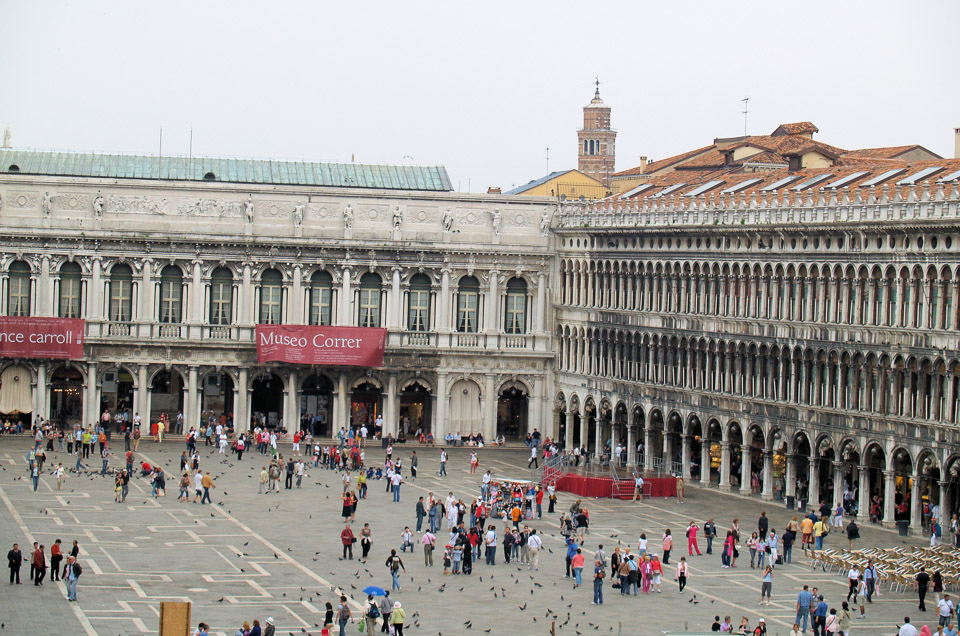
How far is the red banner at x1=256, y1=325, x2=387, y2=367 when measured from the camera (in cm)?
10475

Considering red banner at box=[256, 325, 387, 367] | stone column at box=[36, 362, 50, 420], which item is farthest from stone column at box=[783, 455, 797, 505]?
stone column at box=[36, 362, 50, 420]

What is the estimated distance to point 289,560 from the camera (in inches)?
2495

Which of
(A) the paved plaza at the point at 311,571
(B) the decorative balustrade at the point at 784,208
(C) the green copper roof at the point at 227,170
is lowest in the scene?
(A) the paved plaza at the point at 311,571

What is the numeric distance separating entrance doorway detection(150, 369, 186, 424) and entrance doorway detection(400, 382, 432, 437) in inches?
545

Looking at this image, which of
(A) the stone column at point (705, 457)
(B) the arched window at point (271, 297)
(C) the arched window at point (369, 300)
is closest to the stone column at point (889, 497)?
(A) the stone column at point (705, 457)

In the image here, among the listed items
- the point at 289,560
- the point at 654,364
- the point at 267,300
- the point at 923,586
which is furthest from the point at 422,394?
the point at 923,586

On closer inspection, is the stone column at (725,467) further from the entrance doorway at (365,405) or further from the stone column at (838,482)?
the entrance doorway at (365,405)

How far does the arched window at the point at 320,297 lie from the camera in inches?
4208

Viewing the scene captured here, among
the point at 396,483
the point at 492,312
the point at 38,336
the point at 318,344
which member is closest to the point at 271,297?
the point at 318,344

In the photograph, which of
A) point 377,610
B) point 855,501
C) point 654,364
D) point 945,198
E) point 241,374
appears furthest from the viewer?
point 241,374

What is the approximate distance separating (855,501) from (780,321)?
961 centimetres

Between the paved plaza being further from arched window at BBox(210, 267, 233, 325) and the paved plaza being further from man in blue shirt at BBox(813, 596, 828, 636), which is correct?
arched window at BBox(210, 267, 233, 325)

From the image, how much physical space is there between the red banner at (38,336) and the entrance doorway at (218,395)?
8773 millimetres

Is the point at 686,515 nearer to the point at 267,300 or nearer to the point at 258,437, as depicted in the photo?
the point at 258,437
